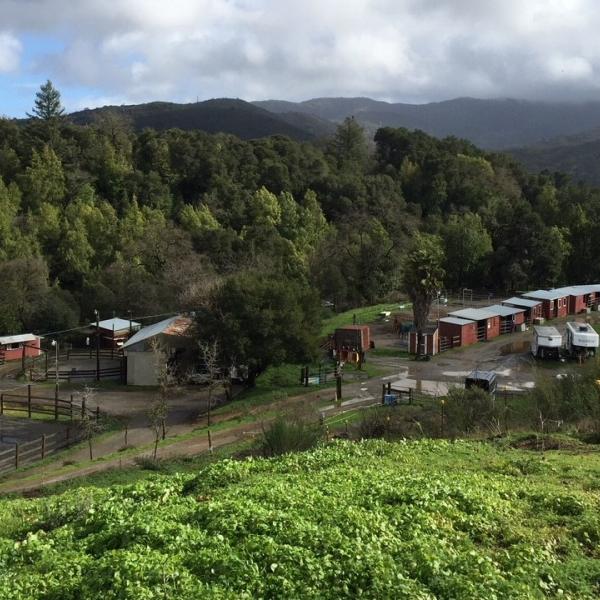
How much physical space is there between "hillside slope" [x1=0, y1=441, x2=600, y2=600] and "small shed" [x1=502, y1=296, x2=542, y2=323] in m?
31.6

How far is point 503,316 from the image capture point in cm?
3931

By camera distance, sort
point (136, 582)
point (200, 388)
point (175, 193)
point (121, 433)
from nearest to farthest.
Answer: point (136, 582) < point (121, 433) < point (200, 388) < point (175, 193)

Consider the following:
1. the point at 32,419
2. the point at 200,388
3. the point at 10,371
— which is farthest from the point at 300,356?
the point at 10,371

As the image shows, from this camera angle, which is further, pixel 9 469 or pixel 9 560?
pixel 9 469

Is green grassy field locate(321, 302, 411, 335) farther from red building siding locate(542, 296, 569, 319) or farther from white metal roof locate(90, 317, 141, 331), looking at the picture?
white metal roof locate(90, 317, 141, 331)

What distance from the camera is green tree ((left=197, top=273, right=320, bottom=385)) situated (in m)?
28.2

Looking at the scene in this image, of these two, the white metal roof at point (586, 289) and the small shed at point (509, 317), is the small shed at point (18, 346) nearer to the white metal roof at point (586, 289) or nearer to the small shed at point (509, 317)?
the small shed at point (509, 317)

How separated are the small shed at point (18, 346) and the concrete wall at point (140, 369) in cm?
958

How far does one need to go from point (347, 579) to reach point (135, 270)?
42945 mm

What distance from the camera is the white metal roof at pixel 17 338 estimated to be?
39750mm

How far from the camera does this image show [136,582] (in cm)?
660

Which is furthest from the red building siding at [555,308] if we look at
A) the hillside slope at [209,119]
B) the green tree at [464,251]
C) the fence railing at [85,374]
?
the hillside slope at [209,119]

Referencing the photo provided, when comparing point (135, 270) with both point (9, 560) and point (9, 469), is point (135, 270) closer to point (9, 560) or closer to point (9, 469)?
point (9, 469)

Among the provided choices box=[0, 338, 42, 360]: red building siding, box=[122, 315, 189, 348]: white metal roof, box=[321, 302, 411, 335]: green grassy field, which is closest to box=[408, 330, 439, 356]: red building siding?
box=[321, 302, 411, 335]: green grassy field
